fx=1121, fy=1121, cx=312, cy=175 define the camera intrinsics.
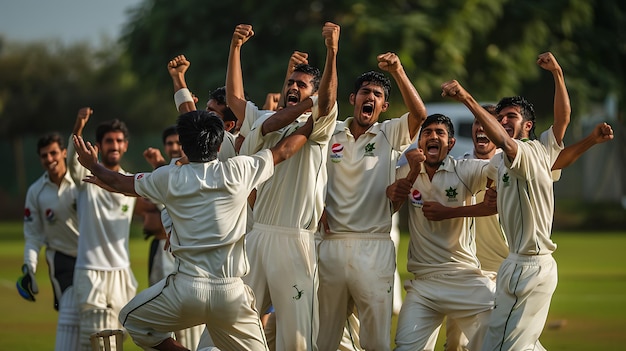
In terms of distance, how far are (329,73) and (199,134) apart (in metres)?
0.99

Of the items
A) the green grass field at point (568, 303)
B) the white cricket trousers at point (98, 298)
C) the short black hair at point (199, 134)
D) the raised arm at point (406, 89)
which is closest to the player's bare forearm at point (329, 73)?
the raised arm at point (406, 89)

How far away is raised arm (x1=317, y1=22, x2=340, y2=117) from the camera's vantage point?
7.23 meters

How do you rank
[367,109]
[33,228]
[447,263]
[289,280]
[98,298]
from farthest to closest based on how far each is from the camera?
[33,228] < [98,298] < [447,263] < [367,109] < [289,280]

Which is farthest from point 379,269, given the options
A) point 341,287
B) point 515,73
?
point 515,73

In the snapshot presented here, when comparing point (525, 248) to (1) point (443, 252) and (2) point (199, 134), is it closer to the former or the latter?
(1) point (443, 252)

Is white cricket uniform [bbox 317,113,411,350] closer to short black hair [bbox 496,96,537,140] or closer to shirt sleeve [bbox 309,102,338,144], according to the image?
shirt sleeve [bbox 309,102,338,144]

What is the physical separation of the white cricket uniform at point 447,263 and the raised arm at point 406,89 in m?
0.49

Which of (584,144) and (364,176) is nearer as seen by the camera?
(584,144)

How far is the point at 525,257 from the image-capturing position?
7543 millimetres

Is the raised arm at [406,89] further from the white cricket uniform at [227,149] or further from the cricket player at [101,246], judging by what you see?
the cricket player at [101,246]

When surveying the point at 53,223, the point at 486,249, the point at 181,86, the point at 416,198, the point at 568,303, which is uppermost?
the point at 181,86

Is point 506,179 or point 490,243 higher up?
point 506,179

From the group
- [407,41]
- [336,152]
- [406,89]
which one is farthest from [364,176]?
[407,41]

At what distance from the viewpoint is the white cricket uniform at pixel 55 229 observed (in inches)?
395
